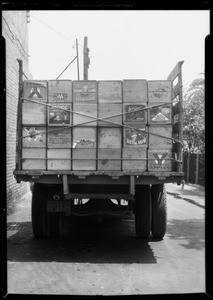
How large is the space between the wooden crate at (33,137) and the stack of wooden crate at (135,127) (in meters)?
1.38

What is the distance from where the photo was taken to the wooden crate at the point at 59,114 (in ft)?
19.9

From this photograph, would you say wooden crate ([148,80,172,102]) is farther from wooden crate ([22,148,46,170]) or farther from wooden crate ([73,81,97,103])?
wooden crate ([22,148,46,170])

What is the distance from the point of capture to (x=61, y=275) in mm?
5152

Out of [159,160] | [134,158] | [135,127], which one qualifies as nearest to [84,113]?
[135,127]

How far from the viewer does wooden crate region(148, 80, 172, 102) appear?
6.09m

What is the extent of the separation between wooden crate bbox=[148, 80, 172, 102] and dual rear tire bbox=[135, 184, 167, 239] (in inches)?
65.6

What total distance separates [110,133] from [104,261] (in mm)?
2111

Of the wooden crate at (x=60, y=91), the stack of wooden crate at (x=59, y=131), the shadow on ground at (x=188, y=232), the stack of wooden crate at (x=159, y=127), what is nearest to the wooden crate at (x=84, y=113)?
the stack of wooden crate at (x=59, y=131)

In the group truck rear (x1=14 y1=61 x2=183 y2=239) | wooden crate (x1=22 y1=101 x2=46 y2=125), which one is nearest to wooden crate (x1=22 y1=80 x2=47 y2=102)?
truck rear (x1=14 y1=61 x2=183 y2=239)

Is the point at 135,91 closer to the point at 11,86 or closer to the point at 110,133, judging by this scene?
the point at 110,133

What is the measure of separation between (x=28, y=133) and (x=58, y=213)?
181cm
